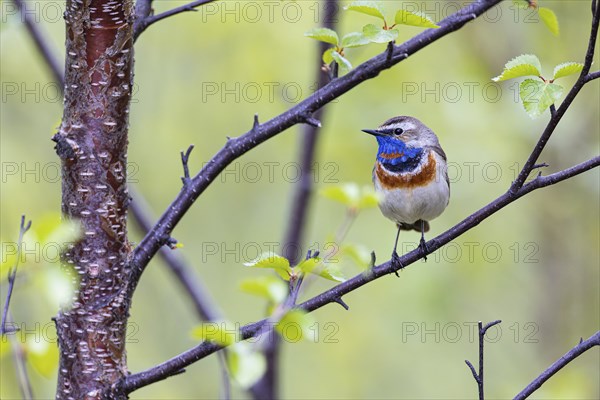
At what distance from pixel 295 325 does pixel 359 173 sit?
3.84 meters

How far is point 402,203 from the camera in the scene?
348cm

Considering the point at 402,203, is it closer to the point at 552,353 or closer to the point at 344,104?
the point at 344,104

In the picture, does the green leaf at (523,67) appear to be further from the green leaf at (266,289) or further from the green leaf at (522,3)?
the green leaf at (266,289)

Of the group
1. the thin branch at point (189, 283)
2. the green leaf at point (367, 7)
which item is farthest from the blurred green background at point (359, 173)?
the green leaf at point (367, 7)

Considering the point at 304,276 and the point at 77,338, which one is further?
the point at 77,338

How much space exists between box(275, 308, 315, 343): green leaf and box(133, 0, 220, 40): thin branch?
3.37 ft

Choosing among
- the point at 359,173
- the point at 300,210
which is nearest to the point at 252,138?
the point at 300,210

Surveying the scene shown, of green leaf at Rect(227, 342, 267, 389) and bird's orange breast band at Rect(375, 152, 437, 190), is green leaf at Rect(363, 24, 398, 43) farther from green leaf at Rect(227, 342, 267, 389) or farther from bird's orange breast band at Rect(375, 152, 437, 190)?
bird's orange breast band at Rect(375, 152, 437, 190)

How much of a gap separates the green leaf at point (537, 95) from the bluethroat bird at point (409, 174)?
1464 mm

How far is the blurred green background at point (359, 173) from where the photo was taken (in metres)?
5.54

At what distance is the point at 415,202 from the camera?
3467 mm

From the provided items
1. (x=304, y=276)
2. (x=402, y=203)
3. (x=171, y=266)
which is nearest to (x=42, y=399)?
(x=171, y=266)

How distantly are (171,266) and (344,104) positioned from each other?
8.34 feet

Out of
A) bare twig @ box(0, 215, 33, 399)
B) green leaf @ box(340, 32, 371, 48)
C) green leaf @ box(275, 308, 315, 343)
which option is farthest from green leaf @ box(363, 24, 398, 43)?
bare twig @ box(0, 215, 33, 399)
